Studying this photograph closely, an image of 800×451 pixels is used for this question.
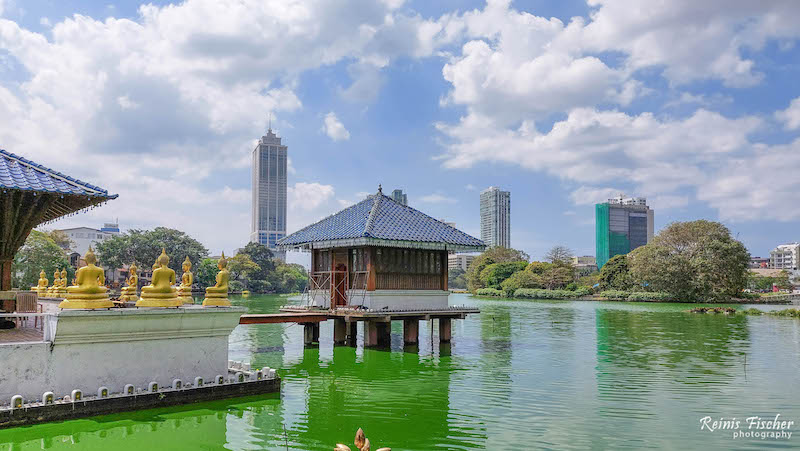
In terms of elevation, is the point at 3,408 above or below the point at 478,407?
above

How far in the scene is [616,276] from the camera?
7394cm

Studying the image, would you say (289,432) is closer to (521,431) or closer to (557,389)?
(521,431)

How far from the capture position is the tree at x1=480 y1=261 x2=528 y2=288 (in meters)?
91.4

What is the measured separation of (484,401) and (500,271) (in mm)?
80180

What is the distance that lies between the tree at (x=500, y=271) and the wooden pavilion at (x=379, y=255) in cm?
6847

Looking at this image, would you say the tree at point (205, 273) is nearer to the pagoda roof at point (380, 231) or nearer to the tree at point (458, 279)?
the pagoda roof at point (380, 231)

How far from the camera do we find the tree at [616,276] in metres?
72.4

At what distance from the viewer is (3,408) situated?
31.2 feet

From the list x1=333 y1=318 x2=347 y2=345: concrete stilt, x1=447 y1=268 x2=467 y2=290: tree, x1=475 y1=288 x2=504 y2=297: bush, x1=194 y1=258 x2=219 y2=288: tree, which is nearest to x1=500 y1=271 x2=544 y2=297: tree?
x1=475 y1=288 x2=504 y2=297: bush

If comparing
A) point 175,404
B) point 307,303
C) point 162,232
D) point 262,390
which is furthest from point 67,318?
point 162,232

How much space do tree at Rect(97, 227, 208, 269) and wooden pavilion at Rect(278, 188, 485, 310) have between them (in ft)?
143

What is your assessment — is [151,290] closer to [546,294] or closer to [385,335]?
[385,335]

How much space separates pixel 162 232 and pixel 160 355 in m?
64.3

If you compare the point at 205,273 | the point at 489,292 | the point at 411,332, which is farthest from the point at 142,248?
the point at 411,332
